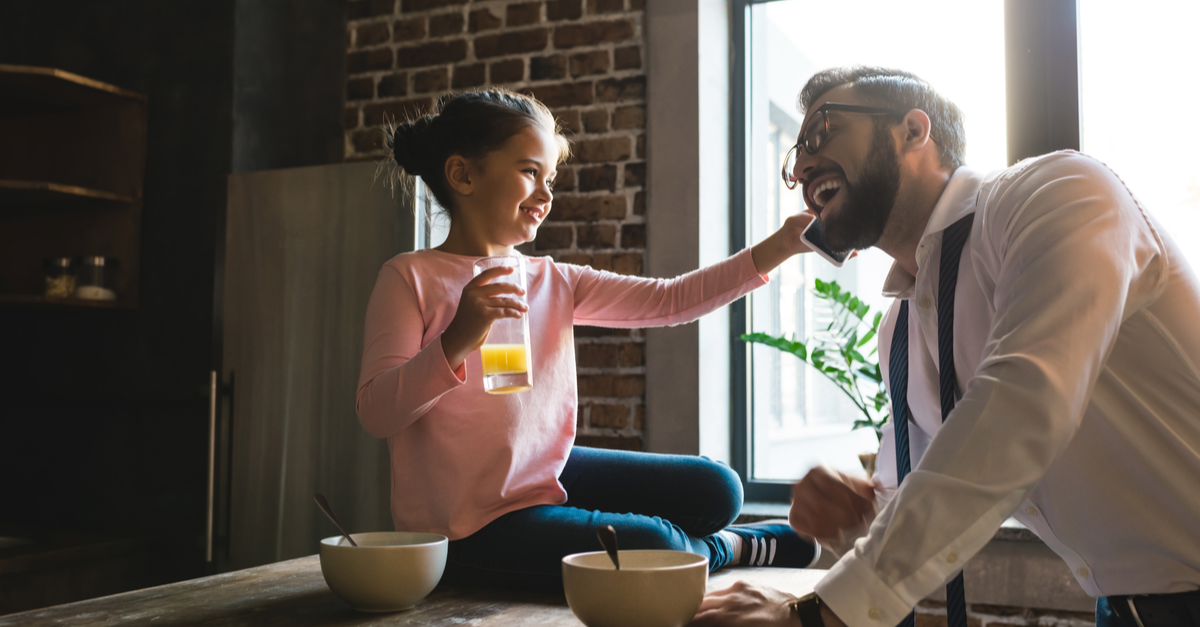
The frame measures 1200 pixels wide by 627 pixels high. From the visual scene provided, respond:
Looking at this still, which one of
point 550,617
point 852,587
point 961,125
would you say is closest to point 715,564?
point 550,617

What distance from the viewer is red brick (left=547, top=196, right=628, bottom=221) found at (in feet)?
8.74

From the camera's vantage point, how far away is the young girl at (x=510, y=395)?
1.15 meters

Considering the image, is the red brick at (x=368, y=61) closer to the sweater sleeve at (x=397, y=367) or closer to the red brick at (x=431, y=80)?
the red brick at (x=431, y=80)

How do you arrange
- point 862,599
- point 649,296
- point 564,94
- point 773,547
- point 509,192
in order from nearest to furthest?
point 862,599, point 773,547, point 509,192, point 649,296, point 564,94

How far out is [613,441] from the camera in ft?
8.59

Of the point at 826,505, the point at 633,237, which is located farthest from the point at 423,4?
the point at 826,505

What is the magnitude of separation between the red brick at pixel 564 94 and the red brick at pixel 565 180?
0.68ft

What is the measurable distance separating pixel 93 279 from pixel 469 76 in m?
1.35

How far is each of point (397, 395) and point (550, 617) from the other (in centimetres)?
42

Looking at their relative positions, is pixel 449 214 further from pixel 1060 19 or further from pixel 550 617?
pixel 1060 19

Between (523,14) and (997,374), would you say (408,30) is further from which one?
(997,374)

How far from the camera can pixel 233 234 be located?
8.51 feet

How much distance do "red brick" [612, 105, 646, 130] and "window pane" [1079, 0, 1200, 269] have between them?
4.11 feet

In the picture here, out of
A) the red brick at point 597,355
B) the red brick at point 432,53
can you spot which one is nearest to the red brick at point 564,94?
the red brick at point 432,53
